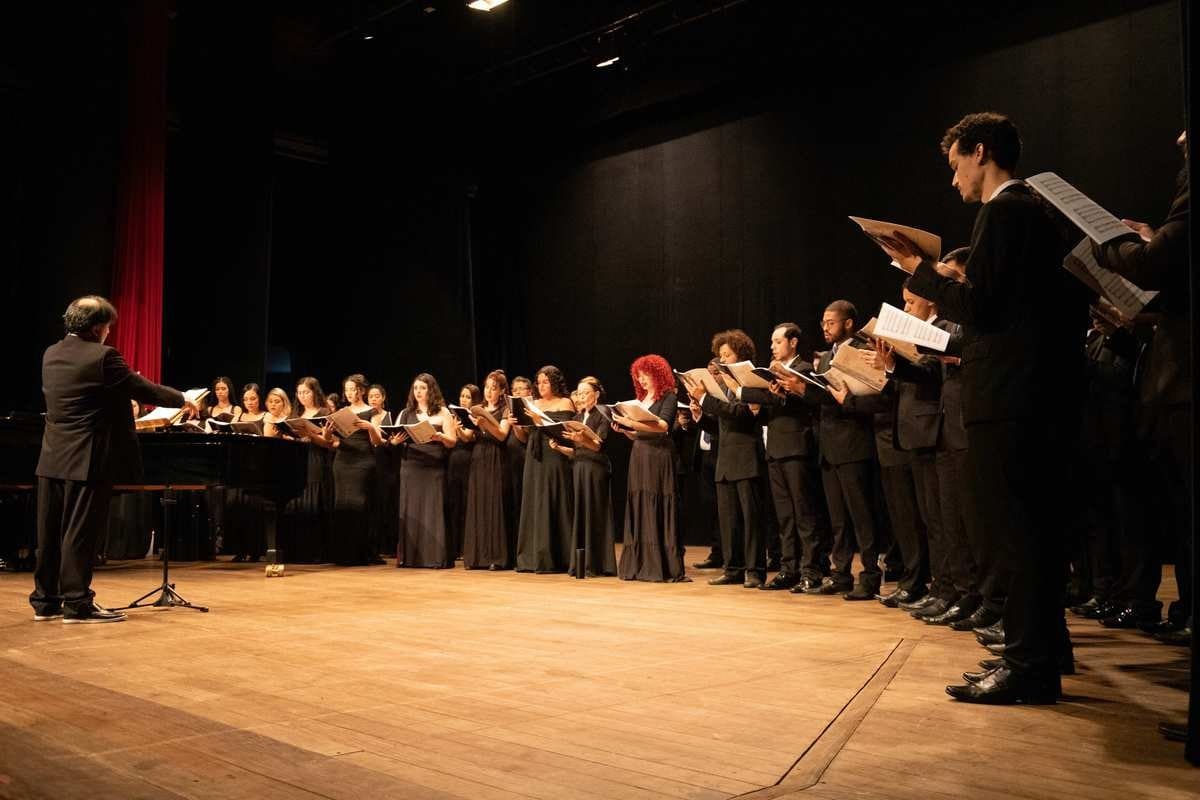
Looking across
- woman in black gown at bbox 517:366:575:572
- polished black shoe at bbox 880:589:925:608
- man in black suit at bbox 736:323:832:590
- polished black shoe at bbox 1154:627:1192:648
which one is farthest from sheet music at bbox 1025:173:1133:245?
woman in black gown at bbox 517:366:575:572

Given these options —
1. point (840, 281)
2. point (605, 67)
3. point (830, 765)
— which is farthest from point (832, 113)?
point (830, 765)

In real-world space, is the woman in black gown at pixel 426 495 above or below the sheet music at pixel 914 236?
below

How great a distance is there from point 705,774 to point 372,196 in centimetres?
1120

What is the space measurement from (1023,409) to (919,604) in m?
2.35

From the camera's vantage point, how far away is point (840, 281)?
8977 millimetres

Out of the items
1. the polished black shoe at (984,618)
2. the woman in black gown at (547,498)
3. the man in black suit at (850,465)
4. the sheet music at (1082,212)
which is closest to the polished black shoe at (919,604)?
the man in black suit at (850,465)

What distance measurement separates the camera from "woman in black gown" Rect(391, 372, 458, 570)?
792 cm

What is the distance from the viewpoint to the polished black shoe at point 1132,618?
4.11 metres

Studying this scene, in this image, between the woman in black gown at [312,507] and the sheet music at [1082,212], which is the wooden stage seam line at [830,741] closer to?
the sheet music at [1082,212]

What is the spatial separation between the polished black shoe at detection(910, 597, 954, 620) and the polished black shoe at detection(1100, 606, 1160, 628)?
2.11 ft

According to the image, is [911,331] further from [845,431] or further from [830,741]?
[845,431]

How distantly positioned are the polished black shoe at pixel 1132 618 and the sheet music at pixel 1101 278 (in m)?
2.10

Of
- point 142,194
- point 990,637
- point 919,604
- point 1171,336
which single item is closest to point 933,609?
point 919,604

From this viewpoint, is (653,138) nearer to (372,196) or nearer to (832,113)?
(832,113)
